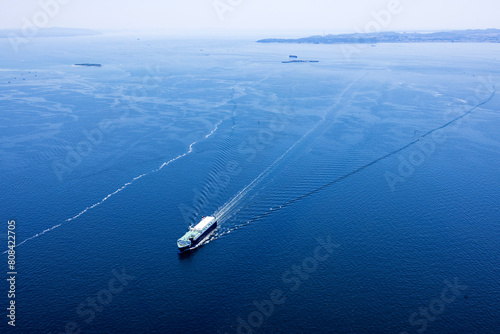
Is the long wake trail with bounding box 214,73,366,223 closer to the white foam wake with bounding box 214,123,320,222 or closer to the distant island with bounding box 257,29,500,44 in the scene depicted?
the white foam wake with bounding box 214,123,320,222

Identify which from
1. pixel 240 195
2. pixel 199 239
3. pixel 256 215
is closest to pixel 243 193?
pixel 240 195

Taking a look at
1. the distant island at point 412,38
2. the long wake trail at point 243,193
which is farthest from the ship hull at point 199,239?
the distant island at point 412,38

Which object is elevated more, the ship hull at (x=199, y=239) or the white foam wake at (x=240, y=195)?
the white foam wake at (x=240, y=195)

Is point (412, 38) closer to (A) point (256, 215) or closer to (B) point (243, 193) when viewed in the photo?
(B) point (243, 193)

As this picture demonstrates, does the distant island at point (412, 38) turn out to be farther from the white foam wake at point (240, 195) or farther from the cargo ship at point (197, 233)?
the cargo ship at point (197, 233)

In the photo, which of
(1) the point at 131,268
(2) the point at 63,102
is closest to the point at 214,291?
(1) the point at 131,268

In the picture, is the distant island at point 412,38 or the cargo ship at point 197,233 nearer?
the cargo ship at point 197,233

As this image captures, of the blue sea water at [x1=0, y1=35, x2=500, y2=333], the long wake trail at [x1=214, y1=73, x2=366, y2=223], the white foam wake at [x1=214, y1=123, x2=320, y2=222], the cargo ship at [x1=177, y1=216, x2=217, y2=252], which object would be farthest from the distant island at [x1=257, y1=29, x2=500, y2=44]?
the cargo ship at [x1=177, y1=216, x2=217, y2=252]
